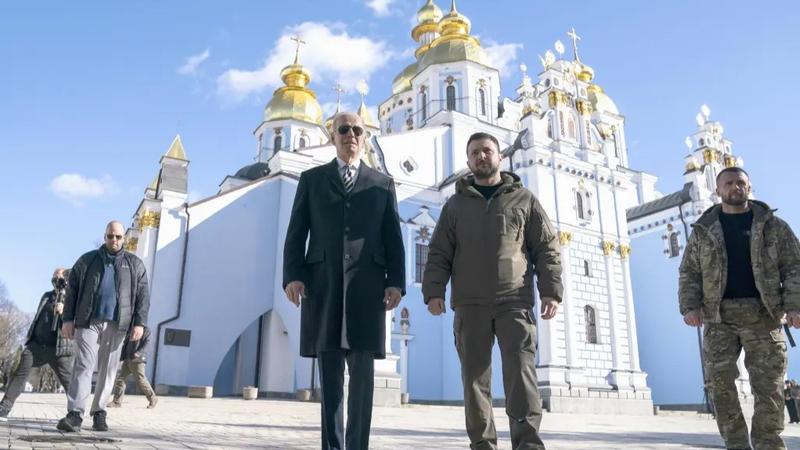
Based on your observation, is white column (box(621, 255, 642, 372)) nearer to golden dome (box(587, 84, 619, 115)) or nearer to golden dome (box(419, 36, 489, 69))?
golden dome (box(419, 36, 489, 69))

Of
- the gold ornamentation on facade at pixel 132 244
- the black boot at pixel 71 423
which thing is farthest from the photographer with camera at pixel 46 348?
the gold ornamentation on facade at pixel 132 244

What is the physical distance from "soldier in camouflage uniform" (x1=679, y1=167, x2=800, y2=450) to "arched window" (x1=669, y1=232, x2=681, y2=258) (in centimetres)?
2367

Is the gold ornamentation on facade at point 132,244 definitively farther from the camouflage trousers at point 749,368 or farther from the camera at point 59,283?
the camouflage trousers at point 749,368

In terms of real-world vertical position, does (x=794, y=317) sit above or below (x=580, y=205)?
below

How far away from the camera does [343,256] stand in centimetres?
392

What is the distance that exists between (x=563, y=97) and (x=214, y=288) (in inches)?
535

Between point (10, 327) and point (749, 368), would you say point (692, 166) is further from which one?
point (10, 327)

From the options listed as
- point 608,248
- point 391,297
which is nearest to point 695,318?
point 391,297

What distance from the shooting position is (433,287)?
4227 mm

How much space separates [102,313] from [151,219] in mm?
15017

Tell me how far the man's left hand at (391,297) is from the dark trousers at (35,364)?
15.0 feet

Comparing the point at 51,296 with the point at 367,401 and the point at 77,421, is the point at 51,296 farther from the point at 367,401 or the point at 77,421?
the point at 367,401

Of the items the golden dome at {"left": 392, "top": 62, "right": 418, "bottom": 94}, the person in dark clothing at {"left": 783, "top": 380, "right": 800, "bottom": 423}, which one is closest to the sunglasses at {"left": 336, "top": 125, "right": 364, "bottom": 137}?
the person in dark clothing at {"left": 783, "top": 380, "right": 800, "bottom": 423}

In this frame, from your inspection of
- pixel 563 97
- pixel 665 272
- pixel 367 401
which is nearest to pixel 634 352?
pixel 665 272
